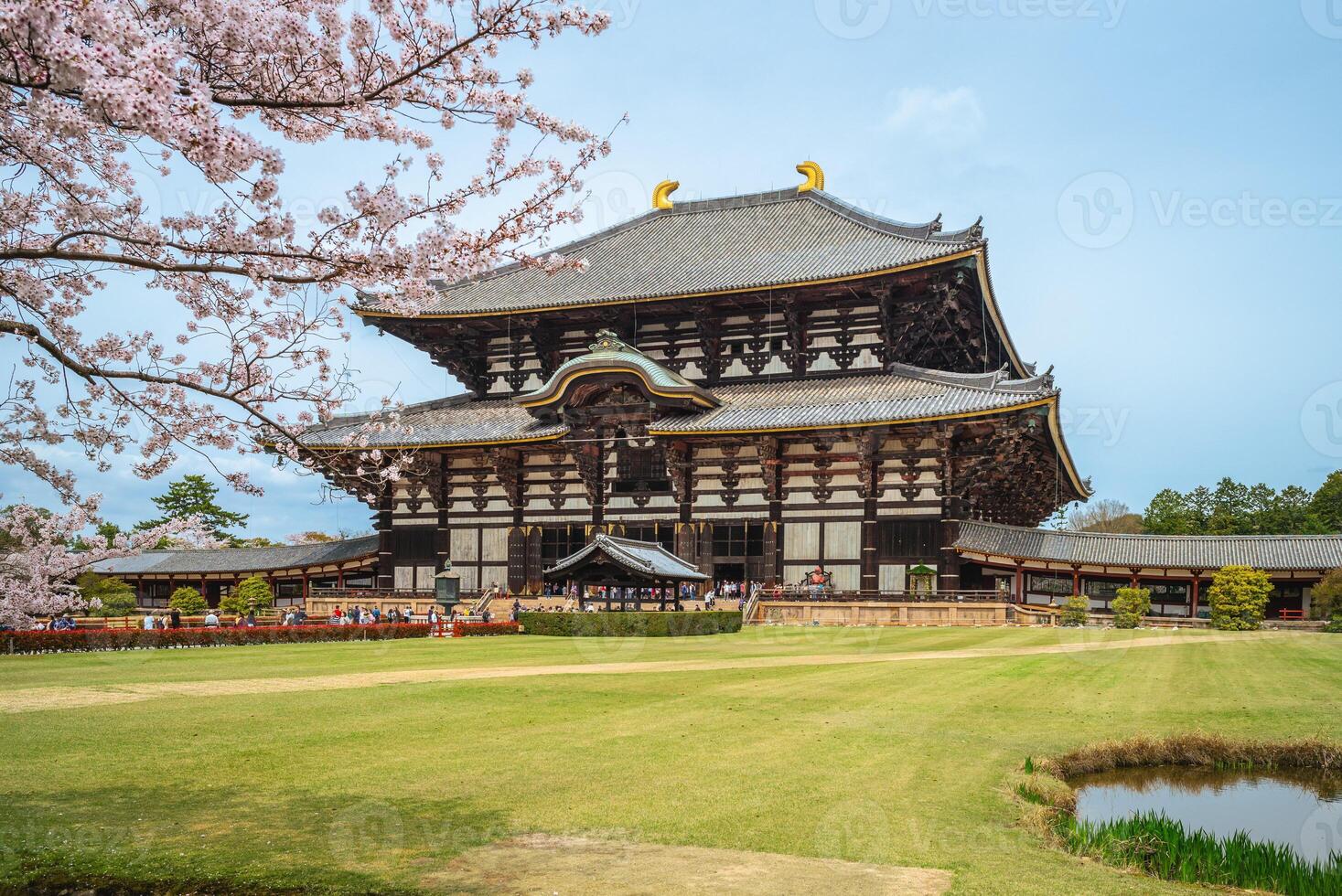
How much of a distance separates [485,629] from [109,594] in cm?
3131

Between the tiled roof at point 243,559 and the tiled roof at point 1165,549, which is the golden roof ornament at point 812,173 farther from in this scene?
the tiled roof at point 243,559

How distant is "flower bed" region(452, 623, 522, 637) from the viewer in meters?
33.4

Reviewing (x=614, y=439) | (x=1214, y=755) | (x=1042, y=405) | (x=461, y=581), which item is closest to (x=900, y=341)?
(x=1042, y=405)

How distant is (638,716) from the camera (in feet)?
47.4

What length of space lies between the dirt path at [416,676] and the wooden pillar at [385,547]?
2862 cm


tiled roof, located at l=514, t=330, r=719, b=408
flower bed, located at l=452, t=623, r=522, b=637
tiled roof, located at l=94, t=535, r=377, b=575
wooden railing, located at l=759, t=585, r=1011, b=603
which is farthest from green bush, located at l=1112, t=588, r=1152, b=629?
tiled roof, located at l=94, t=535, r=377, b=575

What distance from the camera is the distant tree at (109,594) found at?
51.8 meters

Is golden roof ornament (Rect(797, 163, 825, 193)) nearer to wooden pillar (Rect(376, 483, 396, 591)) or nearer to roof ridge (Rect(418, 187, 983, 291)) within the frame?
roof ridge (Rect(418, 187, 983, 291))

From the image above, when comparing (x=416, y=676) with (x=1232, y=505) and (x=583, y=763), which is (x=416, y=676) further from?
(x=1232, y=505)

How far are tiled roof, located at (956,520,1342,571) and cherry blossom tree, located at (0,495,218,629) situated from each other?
3435 cm

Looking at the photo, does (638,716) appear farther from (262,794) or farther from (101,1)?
(101,1)

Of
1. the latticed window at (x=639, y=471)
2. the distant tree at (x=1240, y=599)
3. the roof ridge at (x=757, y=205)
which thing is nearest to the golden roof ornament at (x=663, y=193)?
the roof ridge at (x=757, y=205)

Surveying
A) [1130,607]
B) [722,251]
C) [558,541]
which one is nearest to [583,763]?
[1130,607]

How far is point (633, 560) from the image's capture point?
33719 mm
